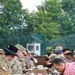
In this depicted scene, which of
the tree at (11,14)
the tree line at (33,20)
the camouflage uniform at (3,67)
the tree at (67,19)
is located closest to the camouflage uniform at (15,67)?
the camouflage uniform at (3,67)

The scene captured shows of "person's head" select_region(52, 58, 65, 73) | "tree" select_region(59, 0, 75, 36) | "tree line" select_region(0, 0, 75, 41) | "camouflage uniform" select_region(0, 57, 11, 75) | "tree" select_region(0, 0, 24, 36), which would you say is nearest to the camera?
"camouflage uniform" select_region(0, 57, 11, 75)

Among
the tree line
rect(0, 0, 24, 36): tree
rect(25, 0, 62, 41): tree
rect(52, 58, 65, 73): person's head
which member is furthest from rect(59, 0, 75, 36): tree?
rect(52, 58, 65, 73): person's head

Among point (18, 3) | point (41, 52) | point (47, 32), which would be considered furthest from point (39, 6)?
point (41, 52)

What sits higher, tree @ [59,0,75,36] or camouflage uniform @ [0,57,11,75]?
camouflage uniform @ [0,57,11,75]

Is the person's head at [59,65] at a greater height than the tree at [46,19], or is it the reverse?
the person's head at [59,65]

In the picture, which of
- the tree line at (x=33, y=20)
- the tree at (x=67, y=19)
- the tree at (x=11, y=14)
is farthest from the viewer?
the tree at (x=67, y=19)

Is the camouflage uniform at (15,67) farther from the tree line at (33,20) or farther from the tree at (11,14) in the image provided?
the tree at (11,14)

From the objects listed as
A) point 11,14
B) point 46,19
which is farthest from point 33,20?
point 46,19

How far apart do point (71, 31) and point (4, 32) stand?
19633 mm

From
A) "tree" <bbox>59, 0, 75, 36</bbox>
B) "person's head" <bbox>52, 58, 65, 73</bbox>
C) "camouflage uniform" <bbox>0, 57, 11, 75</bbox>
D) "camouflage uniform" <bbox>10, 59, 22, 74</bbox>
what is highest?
"camouflage uniform" <bbox>0, 57, 11, 75</bbox>

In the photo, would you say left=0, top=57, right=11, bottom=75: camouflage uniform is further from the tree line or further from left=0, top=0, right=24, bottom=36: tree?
left=0, top=0, right=24, bottom=36: tree

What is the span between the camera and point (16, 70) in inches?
319

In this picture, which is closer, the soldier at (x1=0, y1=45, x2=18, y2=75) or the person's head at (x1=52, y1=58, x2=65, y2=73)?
the soldier at (x1=0, y1=45, x2=18, y2=75)

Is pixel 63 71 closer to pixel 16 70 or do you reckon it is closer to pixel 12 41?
pixel 16 70
